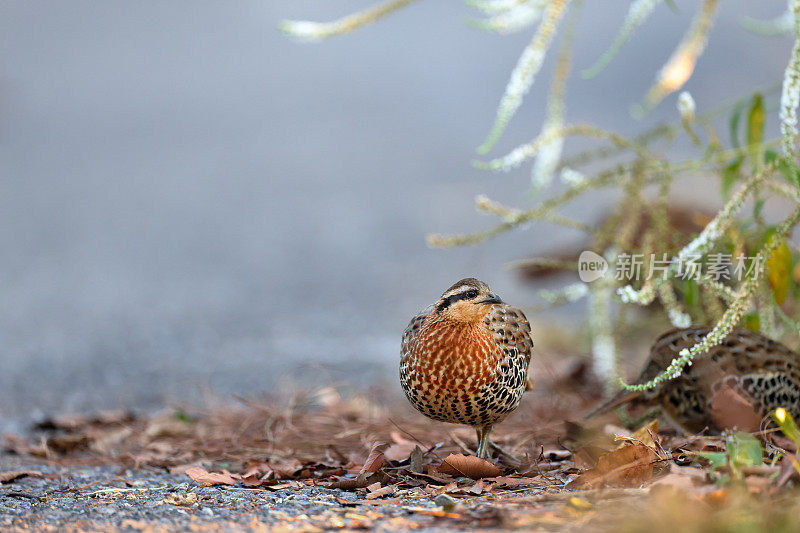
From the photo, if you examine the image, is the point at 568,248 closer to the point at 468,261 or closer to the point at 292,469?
the point at 468,261

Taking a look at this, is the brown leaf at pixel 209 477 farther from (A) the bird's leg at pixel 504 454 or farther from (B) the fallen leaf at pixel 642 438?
(B) the fallen leaf at pixel 642 438

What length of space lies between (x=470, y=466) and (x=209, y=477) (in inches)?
36.7

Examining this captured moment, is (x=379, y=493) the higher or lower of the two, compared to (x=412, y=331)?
lower

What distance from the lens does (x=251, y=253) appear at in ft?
31.3

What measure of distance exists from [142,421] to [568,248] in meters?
3.63

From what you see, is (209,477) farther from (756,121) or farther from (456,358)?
(756,121)

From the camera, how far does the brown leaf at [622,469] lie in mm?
2703

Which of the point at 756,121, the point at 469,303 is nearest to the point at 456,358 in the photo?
the point at 469,303

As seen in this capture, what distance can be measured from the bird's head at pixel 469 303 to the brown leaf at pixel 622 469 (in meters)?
0.76

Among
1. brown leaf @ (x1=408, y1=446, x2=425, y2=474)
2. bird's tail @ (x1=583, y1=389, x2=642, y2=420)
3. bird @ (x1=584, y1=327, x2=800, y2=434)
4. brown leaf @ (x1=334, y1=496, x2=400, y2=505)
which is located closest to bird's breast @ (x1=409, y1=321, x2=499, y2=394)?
brown leaf @ (x1=408, y1=446, x2=425, y2=474)

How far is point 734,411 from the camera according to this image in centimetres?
353

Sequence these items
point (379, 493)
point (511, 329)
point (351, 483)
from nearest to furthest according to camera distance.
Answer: point (379, 493)
point (351, 483)
point (511, 329)

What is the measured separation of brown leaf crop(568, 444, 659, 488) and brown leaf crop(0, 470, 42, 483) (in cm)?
199

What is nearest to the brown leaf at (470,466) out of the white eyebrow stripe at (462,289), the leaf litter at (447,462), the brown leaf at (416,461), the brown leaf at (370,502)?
the leaf litter at (447,462)
